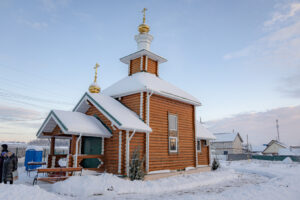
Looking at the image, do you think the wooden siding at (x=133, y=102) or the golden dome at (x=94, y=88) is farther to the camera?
the golden dome at (x=94, y=88)

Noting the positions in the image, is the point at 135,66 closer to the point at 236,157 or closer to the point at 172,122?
the point at 172,122

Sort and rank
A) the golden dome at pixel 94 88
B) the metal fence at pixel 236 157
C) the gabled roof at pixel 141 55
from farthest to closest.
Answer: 1. the metal fence at pixel 236 157
2. the gabled roof at pixel 141 55
3. the golden dome at pixel 94 88

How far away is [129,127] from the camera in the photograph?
35.8ft

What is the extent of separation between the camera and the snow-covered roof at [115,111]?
433 inches

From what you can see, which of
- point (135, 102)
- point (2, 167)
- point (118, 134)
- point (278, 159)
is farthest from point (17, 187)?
point (278, 159)

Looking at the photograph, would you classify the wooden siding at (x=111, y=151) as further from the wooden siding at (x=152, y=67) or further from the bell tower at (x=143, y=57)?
the wooden siding at (x=152, y=67)

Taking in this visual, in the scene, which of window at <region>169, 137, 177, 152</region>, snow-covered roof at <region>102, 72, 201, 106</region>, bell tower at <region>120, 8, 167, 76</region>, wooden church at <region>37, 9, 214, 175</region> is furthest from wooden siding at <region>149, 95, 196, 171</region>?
bell tower at <region>120, 8, 167, 76</region>

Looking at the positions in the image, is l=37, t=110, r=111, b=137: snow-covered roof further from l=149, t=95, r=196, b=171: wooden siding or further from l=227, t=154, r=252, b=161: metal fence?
l=227, t=154, r=252, b=161: metal fence

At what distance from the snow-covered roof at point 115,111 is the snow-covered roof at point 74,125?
0.80 meters

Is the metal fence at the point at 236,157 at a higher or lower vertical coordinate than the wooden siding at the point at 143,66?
lower

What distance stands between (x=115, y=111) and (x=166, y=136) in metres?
3.63

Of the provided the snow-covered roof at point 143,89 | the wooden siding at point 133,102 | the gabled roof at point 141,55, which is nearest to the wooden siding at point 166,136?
the snow-covered roof at point 143,89

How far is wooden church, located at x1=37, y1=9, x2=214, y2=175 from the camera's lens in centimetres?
1116

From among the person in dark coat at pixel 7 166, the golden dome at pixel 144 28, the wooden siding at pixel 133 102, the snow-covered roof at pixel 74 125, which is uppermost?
the golden dome at pixel 144 28
